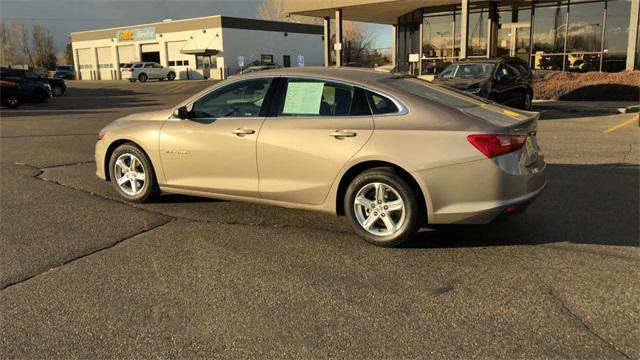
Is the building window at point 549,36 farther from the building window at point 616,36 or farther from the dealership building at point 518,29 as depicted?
the building window at point 616,36

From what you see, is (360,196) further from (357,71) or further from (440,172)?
(357,71)

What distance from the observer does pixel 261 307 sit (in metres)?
3.67

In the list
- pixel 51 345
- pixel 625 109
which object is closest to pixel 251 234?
pixel 51 345

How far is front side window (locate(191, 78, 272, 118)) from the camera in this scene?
17.8ft

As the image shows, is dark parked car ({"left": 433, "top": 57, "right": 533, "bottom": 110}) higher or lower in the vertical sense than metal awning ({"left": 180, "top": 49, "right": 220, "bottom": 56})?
lower

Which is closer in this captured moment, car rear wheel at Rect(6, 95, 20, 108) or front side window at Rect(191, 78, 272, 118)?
front side window at Rect(191, 78, 272, 118)

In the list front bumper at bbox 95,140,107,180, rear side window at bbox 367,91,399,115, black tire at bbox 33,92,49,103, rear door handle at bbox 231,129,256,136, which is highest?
rear side window at bbox 367,91,399,115

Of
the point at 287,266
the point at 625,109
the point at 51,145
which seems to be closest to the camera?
the point at 287,266

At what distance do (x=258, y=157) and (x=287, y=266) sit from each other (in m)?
1.31

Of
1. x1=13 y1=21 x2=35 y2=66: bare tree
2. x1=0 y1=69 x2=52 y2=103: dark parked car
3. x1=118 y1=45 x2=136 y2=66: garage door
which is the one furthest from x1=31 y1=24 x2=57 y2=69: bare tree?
x1=0 y1=69 x2=52 y2=103: dark parked car

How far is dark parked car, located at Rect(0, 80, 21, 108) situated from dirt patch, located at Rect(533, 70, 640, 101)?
21.2m

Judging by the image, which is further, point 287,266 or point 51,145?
point 51,145

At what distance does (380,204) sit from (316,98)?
48.0 inches

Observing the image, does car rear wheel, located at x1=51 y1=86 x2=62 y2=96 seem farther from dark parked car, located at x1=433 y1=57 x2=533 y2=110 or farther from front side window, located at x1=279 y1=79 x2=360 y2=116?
front side window, located at x1=279 y1=79 x2=360 y2=116
